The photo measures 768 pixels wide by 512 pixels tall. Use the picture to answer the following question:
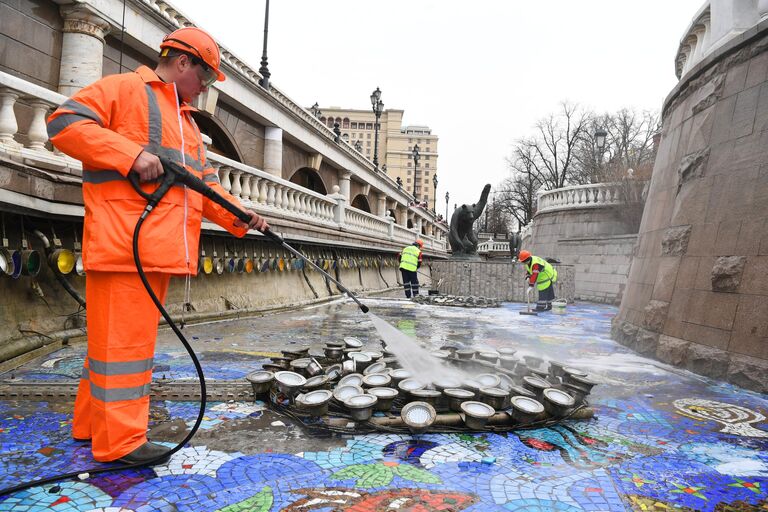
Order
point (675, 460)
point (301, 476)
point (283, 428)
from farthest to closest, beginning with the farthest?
point (283, 428)
point (675, 460)
point (301, 476)

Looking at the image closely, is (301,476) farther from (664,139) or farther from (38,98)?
(664,139)

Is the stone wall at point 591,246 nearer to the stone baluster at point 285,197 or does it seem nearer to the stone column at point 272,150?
the stone baluster at point 285,197

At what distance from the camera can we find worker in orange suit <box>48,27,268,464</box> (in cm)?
246

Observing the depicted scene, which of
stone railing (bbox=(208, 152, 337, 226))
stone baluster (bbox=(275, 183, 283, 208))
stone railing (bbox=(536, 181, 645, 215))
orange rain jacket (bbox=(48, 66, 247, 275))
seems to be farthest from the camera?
stone railing (bbox=(536, 181, 645, 215))

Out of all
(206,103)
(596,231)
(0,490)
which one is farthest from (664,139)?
(596,231)

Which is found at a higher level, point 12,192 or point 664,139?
point 664,139

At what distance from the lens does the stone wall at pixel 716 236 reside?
482 cm

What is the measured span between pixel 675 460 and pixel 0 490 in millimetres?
3600

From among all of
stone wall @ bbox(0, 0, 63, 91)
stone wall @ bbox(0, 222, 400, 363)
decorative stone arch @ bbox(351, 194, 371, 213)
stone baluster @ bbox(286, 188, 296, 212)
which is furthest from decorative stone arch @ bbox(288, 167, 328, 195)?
stone wall @ bbox(0, 0, 63, 91)

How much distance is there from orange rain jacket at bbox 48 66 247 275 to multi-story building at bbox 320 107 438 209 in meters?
96.4

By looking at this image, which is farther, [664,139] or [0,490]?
Result: [664,139]

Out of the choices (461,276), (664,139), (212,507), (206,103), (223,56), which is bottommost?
(212,507)

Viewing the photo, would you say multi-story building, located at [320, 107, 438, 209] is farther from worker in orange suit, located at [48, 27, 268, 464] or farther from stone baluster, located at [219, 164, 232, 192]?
worker in orange suit, located at [48, 27, 268, 464]

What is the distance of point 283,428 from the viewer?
329 centimetres
